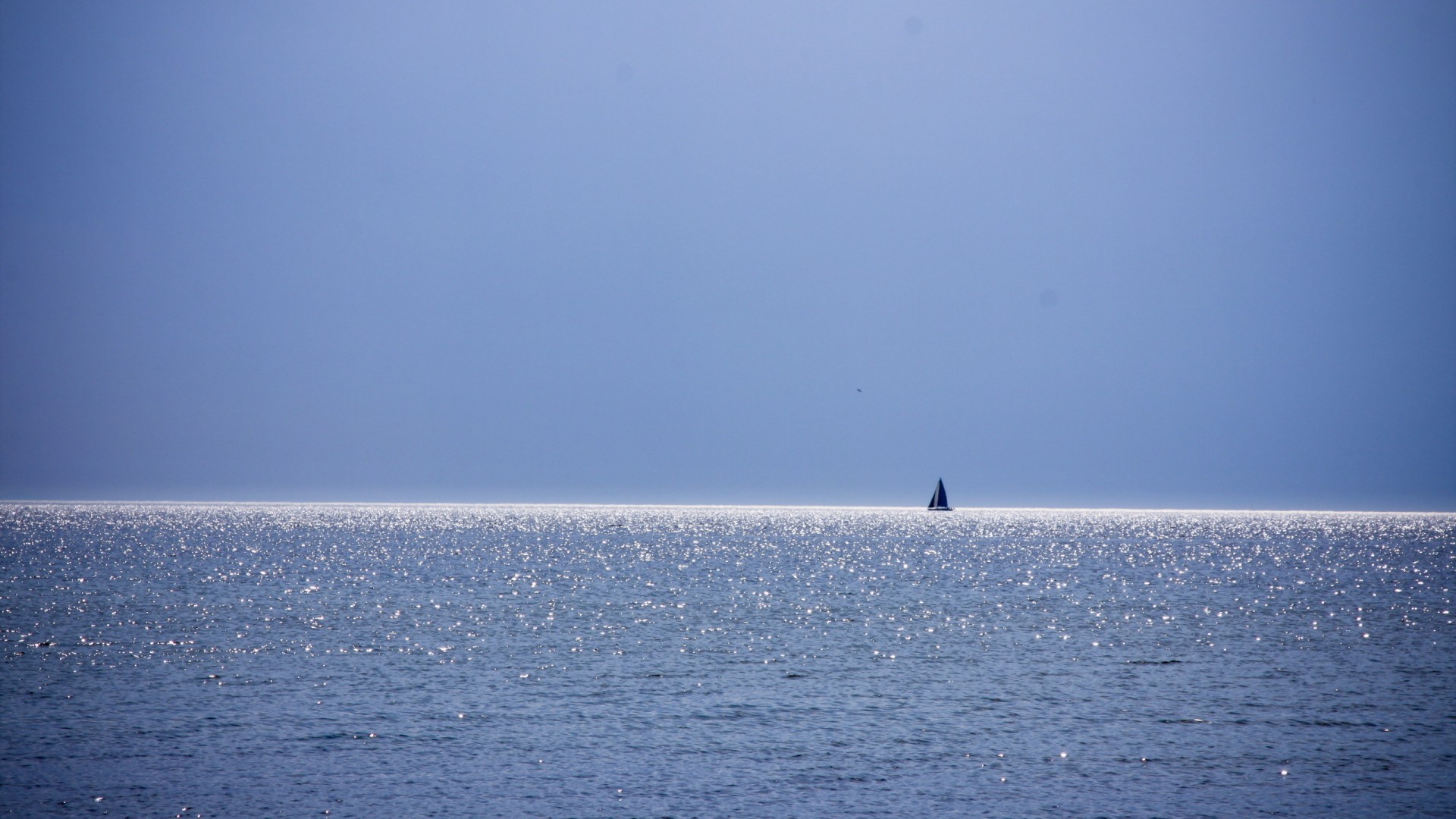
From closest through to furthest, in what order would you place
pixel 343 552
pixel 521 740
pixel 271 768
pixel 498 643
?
pixel 271 768
pixel 521 740
pixel 498 643
pixel 343 552

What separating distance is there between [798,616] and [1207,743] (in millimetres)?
32089

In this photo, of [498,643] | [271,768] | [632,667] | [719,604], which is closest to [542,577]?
[719,604]

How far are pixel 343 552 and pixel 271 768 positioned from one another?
109761mm

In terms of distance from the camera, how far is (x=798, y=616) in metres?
60.2

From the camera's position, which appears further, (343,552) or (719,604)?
(343,552)

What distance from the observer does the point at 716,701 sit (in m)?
34.8

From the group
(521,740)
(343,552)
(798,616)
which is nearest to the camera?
(521,740)

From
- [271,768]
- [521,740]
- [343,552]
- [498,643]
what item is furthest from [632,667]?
[343,552]

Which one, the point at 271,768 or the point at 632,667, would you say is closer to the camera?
the point at 271,768

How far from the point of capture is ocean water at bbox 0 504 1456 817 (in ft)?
79.8

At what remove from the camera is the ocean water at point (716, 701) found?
24312 mm

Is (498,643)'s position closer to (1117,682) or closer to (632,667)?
(632,667)

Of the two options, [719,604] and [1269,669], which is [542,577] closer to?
[719,604]

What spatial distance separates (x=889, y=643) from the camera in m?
48.7
